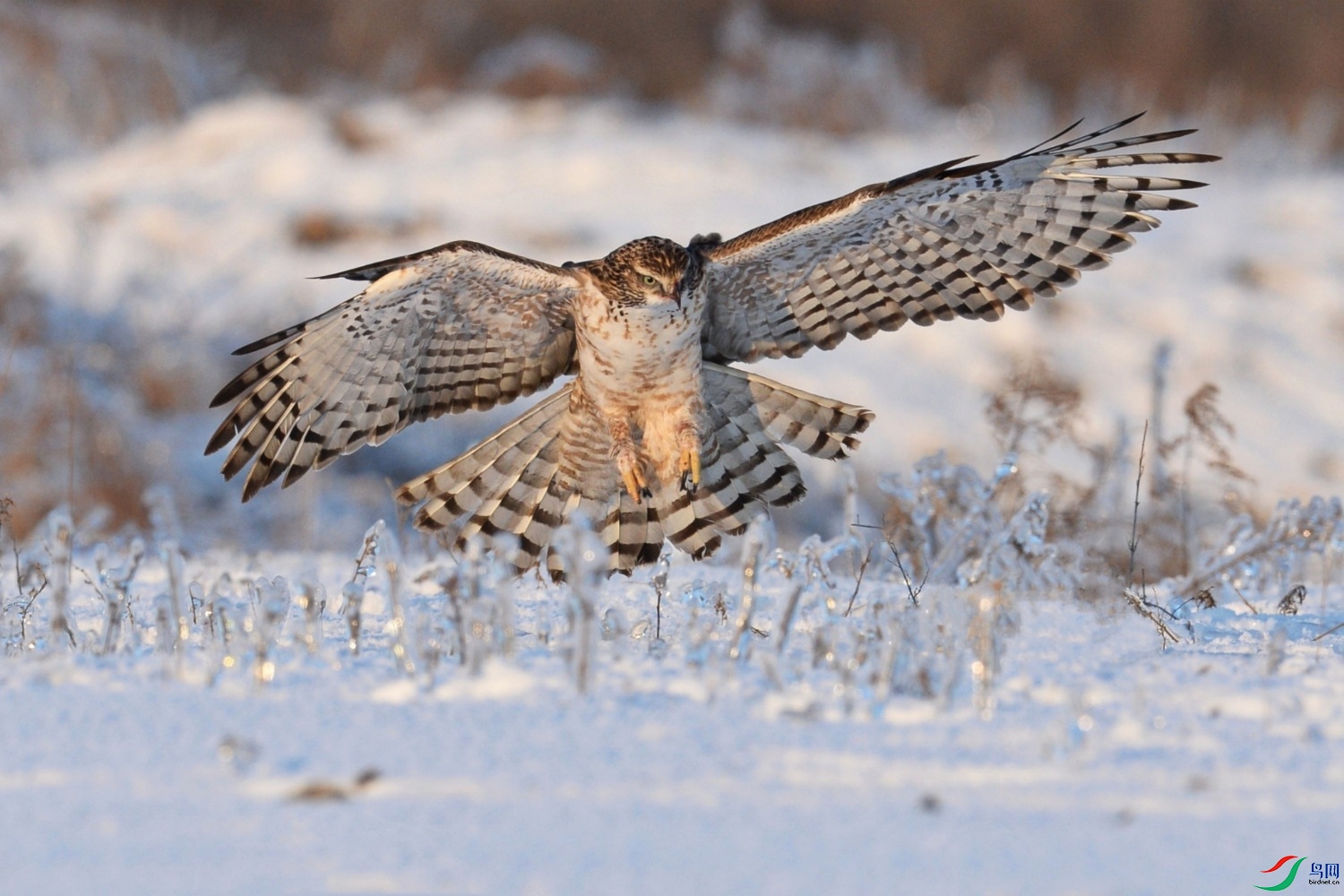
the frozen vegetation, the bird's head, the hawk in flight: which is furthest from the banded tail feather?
the bird's head

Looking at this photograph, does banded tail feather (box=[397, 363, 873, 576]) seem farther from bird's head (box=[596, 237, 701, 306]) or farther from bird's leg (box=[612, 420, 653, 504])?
bird's head (box=[596, 237, 701, 306])

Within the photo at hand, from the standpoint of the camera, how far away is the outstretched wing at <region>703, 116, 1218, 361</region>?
5332mm

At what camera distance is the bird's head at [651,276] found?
561 centimetres

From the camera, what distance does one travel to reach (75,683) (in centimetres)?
298

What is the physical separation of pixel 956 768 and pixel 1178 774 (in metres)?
0.35

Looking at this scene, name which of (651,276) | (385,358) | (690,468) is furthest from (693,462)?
(385,358)

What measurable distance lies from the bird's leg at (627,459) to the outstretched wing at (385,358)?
0.51m

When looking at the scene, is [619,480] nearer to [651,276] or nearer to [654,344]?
[654,344]

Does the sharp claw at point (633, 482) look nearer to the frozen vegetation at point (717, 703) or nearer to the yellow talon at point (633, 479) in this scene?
the yellow talon at point (633, 479)

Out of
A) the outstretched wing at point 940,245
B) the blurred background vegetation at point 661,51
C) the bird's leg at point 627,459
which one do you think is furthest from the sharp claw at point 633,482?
the blurred background vegetation at point 661,51

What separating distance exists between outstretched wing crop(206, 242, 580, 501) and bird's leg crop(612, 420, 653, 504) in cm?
51

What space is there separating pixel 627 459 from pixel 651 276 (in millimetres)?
684

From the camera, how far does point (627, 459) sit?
5.85 m

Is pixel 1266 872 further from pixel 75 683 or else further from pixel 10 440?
pixel 10 440
